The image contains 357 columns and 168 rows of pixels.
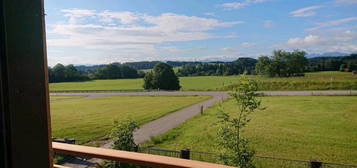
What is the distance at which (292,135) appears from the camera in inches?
417

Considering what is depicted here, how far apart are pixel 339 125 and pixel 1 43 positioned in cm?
1405

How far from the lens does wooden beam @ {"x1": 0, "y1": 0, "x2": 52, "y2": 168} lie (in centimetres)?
66

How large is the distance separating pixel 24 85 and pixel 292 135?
11.3m

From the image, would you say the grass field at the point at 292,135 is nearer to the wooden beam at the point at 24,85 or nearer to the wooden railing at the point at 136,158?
the wooden railing at the point at 136,158

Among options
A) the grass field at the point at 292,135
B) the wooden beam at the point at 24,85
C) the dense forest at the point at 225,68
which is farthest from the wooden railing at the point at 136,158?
the dense forest at the point at 225,68

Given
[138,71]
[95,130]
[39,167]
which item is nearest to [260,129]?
[95,130]

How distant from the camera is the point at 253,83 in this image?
452 cm

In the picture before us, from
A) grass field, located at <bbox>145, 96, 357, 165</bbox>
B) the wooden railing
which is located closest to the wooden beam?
the wooden railing

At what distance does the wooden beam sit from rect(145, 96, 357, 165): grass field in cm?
529

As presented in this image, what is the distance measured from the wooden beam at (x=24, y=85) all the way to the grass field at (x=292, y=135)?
5.29 meters

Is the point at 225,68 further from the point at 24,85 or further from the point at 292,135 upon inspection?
the point at 24,85

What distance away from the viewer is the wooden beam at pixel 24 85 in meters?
0.66

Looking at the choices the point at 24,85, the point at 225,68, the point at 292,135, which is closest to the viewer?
the point at 24,85

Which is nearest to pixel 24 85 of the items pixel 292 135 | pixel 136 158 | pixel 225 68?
pixel 136 158
